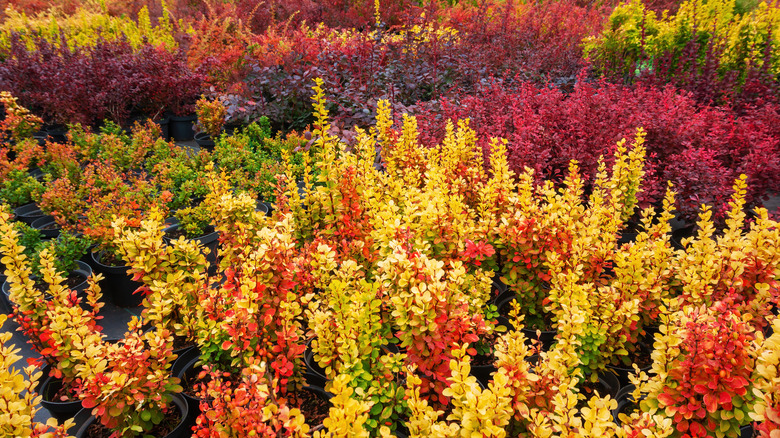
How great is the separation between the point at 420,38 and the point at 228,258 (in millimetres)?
5548

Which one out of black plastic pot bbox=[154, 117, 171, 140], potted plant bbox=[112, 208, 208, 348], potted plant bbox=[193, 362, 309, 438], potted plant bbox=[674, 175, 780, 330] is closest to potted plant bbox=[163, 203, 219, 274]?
potted plant bbox=[112, 208, 208, 348]

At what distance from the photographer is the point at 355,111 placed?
618 cm

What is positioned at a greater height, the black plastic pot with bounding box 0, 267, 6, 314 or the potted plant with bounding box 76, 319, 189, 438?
the potted plant with bounding box 76, 319, 189, 438

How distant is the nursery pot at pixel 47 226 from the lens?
436cm

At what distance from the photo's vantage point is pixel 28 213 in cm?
481

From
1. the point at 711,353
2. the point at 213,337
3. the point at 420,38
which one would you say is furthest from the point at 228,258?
the point at 420,38

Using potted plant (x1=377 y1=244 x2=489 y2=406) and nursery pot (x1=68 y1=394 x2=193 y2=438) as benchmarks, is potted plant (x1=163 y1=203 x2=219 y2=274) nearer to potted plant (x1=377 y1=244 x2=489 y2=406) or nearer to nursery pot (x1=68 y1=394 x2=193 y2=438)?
nursery pot (x1=68 y1=394 x2=193 y2=438)

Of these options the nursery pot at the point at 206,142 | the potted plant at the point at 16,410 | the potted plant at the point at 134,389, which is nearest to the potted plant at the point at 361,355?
the potted plant at the point at 134,389

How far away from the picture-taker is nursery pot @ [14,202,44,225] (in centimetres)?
466

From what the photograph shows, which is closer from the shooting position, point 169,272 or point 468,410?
point 468,410

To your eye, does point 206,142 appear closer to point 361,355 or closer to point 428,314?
point 361,355

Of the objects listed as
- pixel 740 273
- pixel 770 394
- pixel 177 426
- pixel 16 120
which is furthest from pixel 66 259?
pixel 740 273

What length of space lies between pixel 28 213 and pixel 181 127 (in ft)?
11.1

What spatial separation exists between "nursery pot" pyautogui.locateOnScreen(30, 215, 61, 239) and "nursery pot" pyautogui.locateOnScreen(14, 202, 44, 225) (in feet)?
0.16
